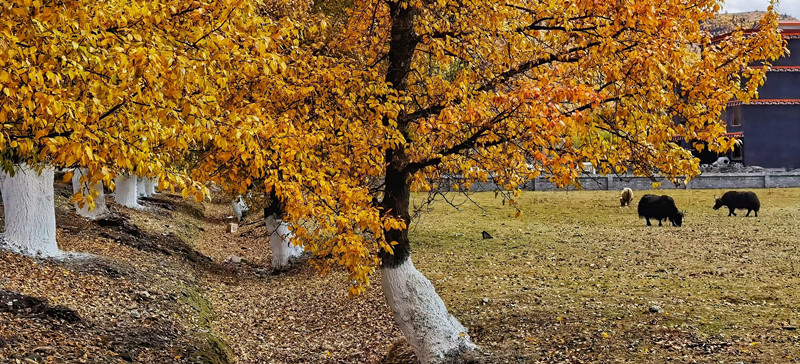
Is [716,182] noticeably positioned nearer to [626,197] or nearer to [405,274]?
[626,197]

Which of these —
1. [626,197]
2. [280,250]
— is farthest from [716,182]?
[280,250]

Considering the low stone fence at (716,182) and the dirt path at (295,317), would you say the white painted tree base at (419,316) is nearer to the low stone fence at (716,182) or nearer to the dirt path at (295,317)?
the dirt path at (295,317)

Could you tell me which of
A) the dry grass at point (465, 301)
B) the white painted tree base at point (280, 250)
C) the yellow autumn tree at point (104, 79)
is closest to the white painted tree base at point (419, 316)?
the dry grass at point (465, 301)

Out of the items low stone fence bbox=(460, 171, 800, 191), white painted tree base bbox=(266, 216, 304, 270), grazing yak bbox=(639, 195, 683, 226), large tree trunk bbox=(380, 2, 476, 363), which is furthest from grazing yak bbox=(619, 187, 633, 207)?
large tree trunk bbox=(380, 2, 476, 363)

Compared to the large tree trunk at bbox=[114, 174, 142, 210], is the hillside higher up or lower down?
lower down

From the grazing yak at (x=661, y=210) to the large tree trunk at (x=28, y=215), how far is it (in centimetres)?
2396

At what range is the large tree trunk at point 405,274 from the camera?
12461 millimetres

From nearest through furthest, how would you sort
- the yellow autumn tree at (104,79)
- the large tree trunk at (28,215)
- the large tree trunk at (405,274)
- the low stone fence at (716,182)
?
Result: the yellow autumn tree at (104,79) → the large tree trunk at (405,274) → the large tree trunk at (28,215) → the low stone fence at (716,182)

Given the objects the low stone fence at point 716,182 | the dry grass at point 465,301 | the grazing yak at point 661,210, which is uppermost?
the low stone fence at point 716,182

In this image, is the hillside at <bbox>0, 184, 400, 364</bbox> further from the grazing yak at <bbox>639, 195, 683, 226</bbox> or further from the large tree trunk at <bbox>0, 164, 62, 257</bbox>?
the grazing yak at <bbox>639, 195, 683, 226</bbox>

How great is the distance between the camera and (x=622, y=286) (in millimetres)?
17812

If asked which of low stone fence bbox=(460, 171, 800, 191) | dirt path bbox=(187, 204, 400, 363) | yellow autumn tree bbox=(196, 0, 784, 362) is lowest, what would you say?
dirt path bbox=(187, 204, 400, 363)

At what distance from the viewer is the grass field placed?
12.5 metres

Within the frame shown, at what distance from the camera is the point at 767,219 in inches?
1286
